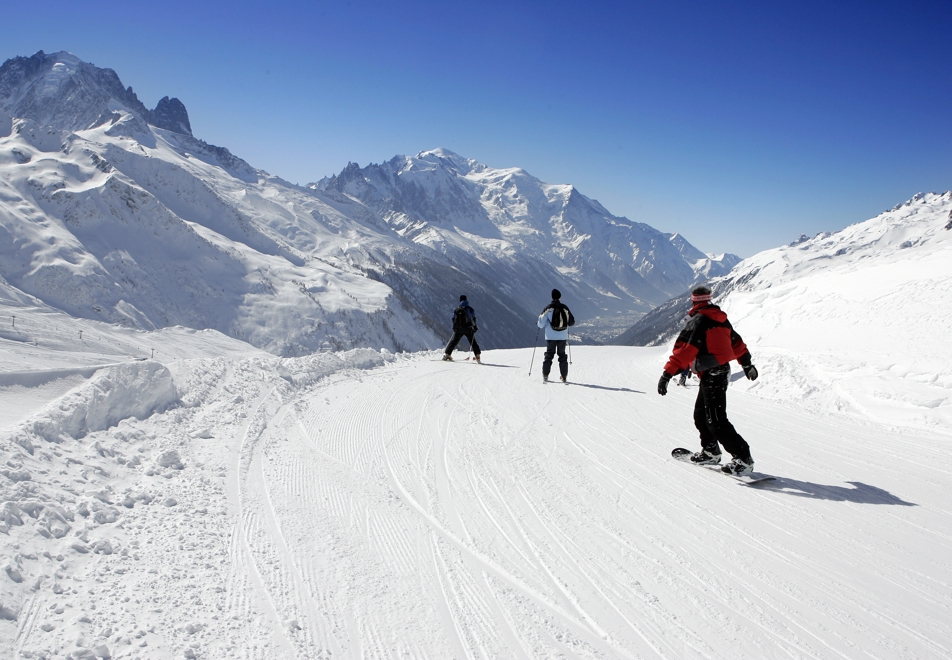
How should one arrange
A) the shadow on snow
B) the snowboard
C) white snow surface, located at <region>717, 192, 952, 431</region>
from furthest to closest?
white snow surface, located at <region>717, 192, 952, 431</region>
the snowboard
the shadow on snow

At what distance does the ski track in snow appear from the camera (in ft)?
10.3

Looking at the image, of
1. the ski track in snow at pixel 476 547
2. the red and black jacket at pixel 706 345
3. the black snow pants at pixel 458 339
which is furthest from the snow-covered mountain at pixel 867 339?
the black snow pants at pixel 458 339

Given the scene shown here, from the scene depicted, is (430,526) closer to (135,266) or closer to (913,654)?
(913,654)

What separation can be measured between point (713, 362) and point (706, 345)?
0.21 meters

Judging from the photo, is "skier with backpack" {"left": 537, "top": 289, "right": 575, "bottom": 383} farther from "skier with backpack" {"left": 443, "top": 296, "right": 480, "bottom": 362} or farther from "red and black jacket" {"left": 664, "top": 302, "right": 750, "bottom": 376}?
"red and black jacket" {"left": 664, "top": 302, "right": 750, "bottom": 376}

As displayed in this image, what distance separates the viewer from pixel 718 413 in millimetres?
6031

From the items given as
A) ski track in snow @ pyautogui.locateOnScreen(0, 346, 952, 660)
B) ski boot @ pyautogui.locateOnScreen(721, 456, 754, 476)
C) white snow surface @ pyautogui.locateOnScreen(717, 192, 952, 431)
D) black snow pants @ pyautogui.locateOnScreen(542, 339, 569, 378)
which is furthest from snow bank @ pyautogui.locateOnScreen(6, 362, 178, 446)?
white snow surface @ pyautogui.locateOnScreen(717, 192, 952, 431)

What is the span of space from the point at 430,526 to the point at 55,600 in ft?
8.79

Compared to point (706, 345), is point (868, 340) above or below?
above

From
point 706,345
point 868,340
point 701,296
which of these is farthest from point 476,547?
point 868,340

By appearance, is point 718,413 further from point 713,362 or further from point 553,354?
point 553,354

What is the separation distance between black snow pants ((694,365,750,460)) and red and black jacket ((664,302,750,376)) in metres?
0.13

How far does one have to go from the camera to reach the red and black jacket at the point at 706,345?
5914 mm

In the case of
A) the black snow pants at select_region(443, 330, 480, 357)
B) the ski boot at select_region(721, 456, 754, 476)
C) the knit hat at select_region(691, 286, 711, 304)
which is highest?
the knit hat at select_region(691, 286, 711, 304)
